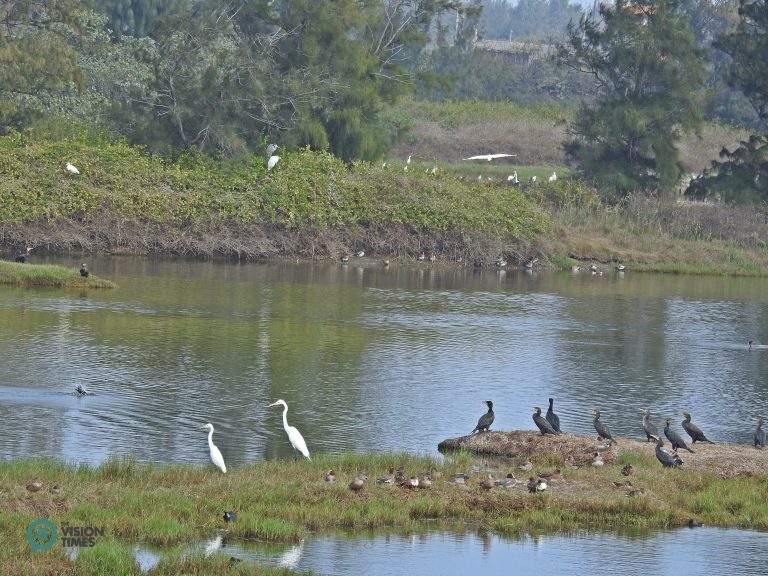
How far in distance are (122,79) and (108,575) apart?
47.6 metres

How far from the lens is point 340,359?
103 feet

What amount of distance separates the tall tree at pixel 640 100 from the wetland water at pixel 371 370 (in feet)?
42.7

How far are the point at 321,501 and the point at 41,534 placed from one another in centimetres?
383

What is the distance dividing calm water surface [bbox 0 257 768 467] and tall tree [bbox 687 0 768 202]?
13119mm

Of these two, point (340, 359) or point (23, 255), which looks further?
point (23, 255)

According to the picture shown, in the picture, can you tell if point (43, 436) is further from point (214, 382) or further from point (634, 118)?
point (634, 118)

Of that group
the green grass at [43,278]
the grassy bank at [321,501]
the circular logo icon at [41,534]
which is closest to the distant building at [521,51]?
the green grass at [43,278]


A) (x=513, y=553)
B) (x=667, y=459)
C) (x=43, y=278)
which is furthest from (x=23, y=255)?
(x=513, y=553)

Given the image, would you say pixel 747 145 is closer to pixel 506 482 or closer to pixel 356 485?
pixel 506 482

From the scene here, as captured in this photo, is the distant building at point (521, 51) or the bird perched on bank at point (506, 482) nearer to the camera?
the bird perched on bank at point (506, 482)

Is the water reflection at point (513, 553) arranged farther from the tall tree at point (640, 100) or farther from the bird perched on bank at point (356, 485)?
the tall tree at point (640, 100)

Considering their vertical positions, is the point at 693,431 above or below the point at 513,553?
above

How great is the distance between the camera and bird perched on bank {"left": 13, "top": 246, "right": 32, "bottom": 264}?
143 ft

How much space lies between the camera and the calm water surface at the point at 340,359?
23.8 m
